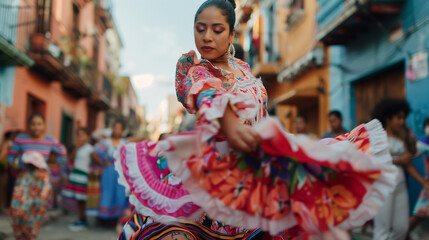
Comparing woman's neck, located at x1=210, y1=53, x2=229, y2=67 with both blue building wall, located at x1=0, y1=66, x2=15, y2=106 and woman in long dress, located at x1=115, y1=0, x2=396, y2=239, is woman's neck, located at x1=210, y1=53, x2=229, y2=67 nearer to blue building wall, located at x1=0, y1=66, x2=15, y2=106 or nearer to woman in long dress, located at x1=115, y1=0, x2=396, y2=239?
woman in long dress, located at x1=115, y1=0, x2=396, y2=239

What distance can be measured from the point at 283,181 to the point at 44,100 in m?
13.7

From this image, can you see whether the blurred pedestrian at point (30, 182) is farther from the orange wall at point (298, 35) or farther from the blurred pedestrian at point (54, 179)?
the orange wall at point (298, 35)

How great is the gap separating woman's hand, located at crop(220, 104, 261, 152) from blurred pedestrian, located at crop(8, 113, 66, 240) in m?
4.29

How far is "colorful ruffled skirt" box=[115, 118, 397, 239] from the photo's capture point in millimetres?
1343

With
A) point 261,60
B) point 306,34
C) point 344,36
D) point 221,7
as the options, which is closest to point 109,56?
point 261,60

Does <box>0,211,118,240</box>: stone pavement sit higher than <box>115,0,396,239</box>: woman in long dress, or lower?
lower

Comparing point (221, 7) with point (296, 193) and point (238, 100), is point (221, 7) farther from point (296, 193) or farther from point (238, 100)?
point (296, 193)

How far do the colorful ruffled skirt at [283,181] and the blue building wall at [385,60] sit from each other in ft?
18.8

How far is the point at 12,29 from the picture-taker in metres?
10.7

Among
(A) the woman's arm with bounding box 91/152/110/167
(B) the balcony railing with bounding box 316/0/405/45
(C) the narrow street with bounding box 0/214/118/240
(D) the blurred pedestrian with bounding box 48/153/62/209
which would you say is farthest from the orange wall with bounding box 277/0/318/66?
(C) the narrow street with bounding box 0/214/118/240

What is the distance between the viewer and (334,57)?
10.4 meters

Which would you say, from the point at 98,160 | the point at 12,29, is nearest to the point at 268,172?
the point at 98,160

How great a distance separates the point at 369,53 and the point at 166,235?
7.82m

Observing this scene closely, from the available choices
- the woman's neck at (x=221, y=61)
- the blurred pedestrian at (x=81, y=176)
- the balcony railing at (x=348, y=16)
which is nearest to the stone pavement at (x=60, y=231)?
the blurred pedestrian at (x=81, y=176)
